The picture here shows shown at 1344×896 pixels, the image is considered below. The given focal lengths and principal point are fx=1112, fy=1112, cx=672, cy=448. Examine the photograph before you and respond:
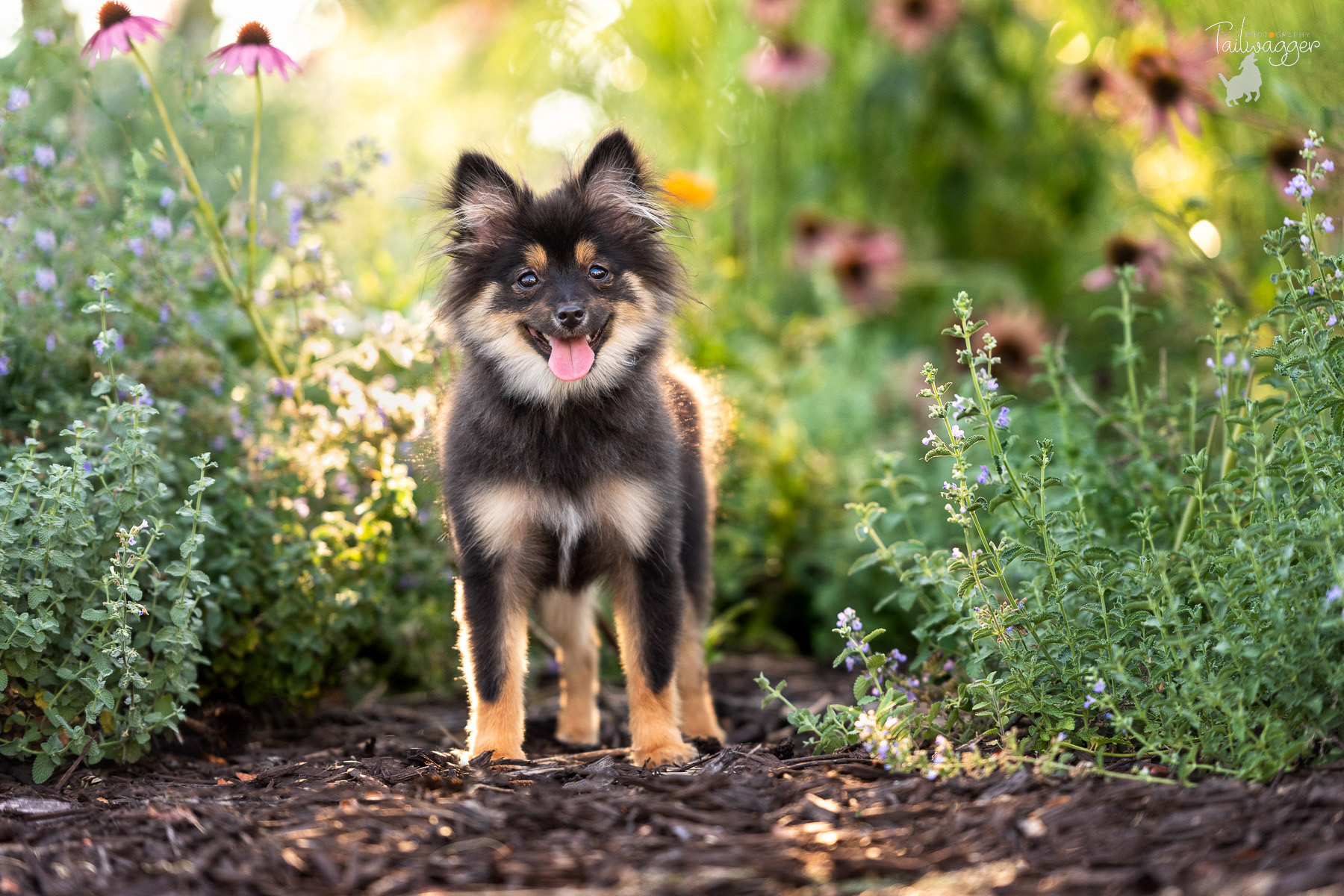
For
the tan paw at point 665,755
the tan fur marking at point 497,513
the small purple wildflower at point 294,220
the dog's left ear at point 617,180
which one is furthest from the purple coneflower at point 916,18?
the tan paw at point 665,755

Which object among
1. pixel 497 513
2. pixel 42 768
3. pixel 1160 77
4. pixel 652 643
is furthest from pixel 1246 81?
pixel 42 768

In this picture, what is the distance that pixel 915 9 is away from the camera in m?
8.06

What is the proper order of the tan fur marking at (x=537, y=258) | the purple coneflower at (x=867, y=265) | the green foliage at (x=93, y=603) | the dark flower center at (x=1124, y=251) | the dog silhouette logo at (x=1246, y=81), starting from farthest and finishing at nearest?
1. the purple coneflower at (x=867, y=265)
2. the dark flower center at (x=1124, y=251)
3. the dog silhouette logo at (x=1246, y=81)
4. the tan fur marking at (x=537, y=258)
5. the green foliage at (x=93, y=603)

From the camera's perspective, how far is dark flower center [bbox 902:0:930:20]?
316 inches

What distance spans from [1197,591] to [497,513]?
2.17 meters

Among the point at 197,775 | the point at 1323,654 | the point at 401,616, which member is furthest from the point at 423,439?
the point at 1323,654

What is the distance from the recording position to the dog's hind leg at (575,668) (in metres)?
4.59

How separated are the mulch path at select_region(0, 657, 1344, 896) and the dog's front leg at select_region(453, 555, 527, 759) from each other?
280 mm

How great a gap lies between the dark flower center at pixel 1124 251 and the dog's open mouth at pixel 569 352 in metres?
3.16

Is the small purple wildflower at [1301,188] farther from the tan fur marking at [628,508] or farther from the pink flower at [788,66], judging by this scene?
the pink flower at [788,66]

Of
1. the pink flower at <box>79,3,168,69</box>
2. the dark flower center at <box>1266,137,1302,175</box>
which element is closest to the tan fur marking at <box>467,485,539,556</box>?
the pink flower at <box>79,3,168,69</box>

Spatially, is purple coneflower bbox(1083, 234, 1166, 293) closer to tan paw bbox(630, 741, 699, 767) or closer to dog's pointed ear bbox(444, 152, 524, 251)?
dog's pointed ear bbox(444, 152, 524, 251)

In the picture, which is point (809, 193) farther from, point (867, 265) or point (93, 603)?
point (93, 603)

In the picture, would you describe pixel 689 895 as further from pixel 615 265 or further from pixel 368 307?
pixel 368 307
